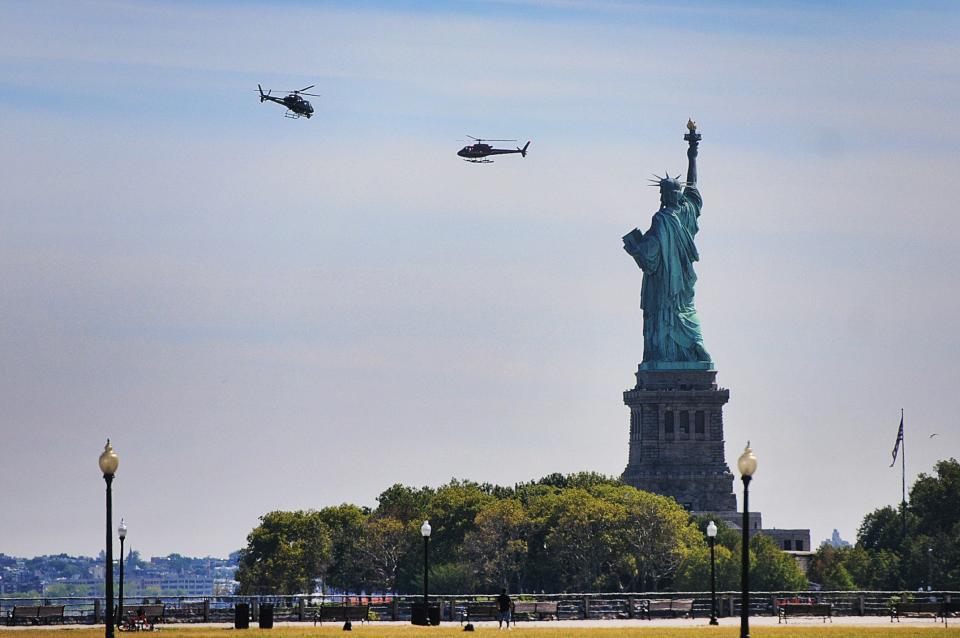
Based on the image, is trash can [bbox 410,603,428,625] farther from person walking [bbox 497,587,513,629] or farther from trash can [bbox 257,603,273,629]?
trash can [bbox 257,603,273,629]

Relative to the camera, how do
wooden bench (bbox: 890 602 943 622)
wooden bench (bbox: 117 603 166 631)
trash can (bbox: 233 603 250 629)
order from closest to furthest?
1. trash can (bbox: 233 603 250 629)
2. wooden bench (bbox: 117 603 166 631)
3. wooden bench (bbox: 890 602 943 622)

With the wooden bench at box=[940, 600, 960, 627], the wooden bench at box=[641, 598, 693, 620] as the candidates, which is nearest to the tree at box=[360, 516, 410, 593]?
the wooden bench at box=[641, 598, 693, 620]

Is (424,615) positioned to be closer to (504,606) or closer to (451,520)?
(504,606)

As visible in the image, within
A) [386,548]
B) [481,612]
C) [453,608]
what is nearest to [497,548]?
[386,548]

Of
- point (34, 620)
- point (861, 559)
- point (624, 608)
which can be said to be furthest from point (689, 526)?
point (34, 620)

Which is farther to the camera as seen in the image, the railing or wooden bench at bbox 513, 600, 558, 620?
wooden bench at bbox 513, 600, 558, 620

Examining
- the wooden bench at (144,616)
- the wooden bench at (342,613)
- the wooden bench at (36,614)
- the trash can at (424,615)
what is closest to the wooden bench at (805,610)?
the trash can at (424,615)
